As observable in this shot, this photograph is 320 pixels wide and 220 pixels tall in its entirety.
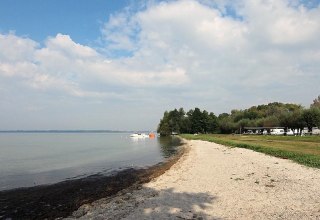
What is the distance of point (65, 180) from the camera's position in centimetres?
3419

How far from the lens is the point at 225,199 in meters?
19.2

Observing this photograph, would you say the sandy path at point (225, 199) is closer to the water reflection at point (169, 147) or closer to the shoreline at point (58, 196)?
the shoreline at point (58, 196)

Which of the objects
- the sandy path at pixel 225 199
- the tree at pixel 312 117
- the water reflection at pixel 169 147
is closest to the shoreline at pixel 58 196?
the sandy path at pixel 225 199

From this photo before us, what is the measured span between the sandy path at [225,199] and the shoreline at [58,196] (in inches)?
90.5

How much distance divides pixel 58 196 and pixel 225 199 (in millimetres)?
13158

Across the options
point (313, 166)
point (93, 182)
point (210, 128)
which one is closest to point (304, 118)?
point (210, 128)

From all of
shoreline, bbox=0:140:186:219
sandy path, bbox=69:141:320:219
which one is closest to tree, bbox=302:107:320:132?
sandy path, bbox=69:141:320:219

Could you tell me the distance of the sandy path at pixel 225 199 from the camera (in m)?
16.1

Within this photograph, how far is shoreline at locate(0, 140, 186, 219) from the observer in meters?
20.6

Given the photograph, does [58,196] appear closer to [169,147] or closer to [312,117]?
[169,147]

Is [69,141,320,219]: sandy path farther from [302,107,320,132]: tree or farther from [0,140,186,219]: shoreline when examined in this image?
[302,107,320,132]: tree

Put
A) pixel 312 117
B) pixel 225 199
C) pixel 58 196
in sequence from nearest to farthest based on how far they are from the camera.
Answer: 1. pixel 225 199
2. pixel 58 196
3. pixel 312 117

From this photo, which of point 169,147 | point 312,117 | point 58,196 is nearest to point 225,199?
point 58,196

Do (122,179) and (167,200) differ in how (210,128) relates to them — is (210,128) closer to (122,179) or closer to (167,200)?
(122,179)
